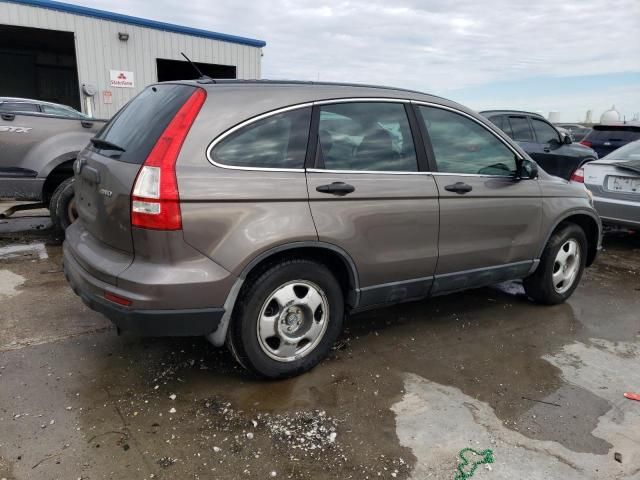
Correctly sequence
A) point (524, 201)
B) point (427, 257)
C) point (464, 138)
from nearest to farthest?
1. point (427, 257)
2. point (464, 138)
3. point (524, 201)

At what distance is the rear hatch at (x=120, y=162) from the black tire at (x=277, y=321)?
713 mm

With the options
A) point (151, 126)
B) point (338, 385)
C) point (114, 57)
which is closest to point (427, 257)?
point (338, 385)

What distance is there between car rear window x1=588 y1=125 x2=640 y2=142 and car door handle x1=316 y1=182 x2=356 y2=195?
930 centimetres

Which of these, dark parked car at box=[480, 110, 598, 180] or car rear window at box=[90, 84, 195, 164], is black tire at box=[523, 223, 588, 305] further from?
dark parked car at box=[480, 110, 598, 180]

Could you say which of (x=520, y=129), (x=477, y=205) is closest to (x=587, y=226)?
(x=477, y=205)

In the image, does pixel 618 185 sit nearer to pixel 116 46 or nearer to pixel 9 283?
pixel 9 283

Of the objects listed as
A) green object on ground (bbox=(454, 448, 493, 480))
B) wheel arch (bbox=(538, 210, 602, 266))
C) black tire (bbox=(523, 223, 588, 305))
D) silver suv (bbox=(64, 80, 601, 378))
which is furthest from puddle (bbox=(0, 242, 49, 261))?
wheel arch (bbox=(538, 210, 602, 266))

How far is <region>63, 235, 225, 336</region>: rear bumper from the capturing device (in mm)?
2592

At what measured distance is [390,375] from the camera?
327cm

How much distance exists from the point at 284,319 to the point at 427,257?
3.76 ft

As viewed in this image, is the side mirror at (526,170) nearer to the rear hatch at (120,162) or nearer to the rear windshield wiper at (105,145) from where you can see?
the rear hatch at (120,162)

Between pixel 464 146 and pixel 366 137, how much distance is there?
913 millimetres

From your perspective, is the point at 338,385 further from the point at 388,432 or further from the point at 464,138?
the point at 464,138

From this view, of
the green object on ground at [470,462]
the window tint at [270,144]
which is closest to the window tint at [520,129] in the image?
the window tint at [270,144]
